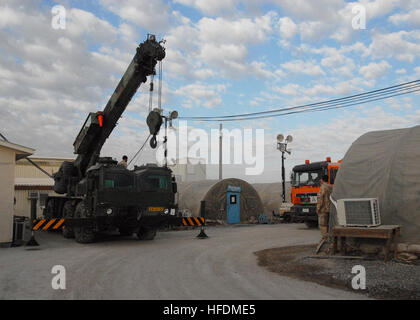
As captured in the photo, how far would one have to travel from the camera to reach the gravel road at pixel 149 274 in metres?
6.16

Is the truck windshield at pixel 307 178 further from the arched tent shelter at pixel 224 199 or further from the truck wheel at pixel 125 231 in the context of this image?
the truck wheel at pixel 125 231

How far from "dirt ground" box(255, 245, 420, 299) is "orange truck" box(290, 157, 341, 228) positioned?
25.4 feet

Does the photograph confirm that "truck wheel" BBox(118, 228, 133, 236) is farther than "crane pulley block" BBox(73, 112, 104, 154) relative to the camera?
Yes

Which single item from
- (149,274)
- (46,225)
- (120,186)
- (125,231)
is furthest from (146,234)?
(149,274)

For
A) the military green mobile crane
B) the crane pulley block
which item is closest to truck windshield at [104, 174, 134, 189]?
the military green mobile crane

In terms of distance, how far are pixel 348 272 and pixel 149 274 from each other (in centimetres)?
399

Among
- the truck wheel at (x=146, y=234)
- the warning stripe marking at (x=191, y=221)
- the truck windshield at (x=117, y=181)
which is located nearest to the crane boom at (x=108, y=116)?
the truck windshield at (x=117, y=181)

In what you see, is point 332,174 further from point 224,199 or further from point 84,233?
point 84,233

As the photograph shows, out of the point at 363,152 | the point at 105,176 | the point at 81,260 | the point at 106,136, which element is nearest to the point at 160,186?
the point at 105,176

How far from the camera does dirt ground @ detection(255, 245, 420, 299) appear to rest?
20.4 feet

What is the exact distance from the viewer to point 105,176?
12.3m

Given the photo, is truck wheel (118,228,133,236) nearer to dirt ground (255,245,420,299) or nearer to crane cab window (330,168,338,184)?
dirt ground (255,245,420,299)

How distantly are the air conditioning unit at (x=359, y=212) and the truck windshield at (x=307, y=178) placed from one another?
855 cm

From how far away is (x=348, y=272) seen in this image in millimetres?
7559
